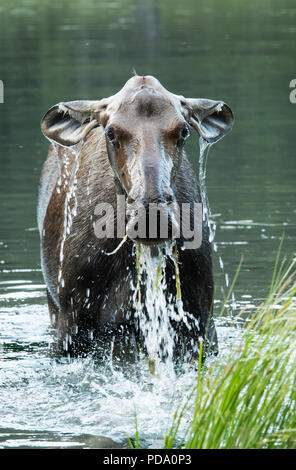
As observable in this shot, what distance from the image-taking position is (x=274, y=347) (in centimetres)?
505

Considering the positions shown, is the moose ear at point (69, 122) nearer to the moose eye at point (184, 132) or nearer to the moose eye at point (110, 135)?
the moose eye at point (110, 135)

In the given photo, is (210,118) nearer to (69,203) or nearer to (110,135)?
(110,135)

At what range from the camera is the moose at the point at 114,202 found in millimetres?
6312

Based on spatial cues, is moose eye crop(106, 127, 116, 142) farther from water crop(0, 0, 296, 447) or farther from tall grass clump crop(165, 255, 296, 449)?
tall grass clump crop(165, 255, 296, 449)

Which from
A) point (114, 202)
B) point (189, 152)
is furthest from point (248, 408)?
point (189, 152)

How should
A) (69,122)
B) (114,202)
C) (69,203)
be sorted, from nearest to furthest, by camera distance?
(114,202), (69,122), (69,203)

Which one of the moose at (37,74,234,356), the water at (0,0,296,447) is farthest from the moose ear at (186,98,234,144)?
the water at (0,0,296,447)

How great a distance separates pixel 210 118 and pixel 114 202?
893 millimetres

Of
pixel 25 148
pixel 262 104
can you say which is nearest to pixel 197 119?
pixel 25 148

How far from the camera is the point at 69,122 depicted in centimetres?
712

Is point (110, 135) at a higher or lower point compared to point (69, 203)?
higher

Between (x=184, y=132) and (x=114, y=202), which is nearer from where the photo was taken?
(x=184, y=132)

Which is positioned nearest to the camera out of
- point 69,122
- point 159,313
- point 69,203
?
point 159,313
